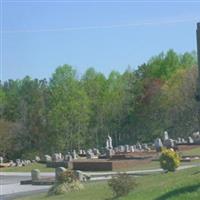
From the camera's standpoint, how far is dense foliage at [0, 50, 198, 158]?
9425 centimetres

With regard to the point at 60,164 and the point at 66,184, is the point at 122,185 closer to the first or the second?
the point at 66,184

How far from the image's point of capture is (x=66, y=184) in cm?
2969

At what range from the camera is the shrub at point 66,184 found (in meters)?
29.4

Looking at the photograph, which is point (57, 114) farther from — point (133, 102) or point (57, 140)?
point (133, 102)

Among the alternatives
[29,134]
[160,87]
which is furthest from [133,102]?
[29,134]

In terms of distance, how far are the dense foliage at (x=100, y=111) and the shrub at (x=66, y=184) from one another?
6081 centimetres

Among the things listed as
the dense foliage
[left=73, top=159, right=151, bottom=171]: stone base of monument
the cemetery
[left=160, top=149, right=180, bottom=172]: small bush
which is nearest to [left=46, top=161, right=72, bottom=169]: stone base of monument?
[left=73, top=159, right=151, bottom=171]: stone base of monument

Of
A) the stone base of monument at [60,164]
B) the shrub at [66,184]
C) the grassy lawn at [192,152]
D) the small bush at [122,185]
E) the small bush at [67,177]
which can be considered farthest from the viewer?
the stone base of monument at [60,164]

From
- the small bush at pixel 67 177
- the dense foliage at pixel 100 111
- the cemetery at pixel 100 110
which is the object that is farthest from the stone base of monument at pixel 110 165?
the dense foliage at pixel 100 111

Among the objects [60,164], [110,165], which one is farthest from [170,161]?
[60,164]

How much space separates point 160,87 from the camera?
97.8 meters

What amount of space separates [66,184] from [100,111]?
73.9m

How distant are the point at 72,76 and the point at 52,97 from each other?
378 cm

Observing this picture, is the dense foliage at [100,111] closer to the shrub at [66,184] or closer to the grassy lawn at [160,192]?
the shrub at [66,184]
